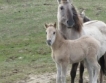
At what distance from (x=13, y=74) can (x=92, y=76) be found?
276 cm

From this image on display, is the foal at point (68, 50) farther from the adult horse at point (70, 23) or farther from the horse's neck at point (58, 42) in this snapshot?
the adult horse at point (70, 23)

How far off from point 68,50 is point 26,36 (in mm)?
7674

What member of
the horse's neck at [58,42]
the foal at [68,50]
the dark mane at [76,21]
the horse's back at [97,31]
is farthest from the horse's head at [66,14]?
the horse's back at [97,31]

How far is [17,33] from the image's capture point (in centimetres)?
1508

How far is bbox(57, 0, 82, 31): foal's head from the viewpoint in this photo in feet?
25.2

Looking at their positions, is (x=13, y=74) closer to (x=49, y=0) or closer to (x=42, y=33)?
(x=42, y=33)

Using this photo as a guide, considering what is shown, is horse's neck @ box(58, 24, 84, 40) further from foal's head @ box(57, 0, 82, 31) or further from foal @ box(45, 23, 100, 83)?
foal @ box(45, 23, 100, 83)

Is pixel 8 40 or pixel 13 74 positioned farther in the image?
pixel 8 40

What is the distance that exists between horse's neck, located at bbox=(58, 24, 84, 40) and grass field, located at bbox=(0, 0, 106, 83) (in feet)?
6.56

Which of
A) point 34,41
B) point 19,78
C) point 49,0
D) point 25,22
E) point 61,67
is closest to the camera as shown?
point 61,67

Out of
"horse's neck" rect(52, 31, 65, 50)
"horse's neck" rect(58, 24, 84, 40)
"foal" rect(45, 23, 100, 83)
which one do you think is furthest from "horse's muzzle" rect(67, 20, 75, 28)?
"horse's neck" rect(52, 31, 65, 50)

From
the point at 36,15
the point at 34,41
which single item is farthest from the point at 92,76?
the point at 36,15

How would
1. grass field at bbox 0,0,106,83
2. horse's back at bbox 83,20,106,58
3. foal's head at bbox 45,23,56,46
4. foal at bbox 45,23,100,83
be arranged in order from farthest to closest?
grass field at bbox 0,0,106,83, horse's back at bbox 83,20,106,58, foal at bbox 45,23,100,83, foal's head at bbox 45,23,56,46

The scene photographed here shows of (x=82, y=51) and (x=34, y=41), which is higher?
(x=82, y=51)
